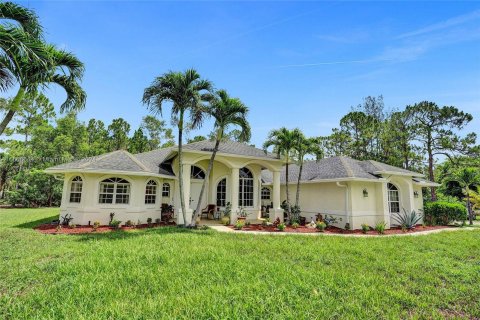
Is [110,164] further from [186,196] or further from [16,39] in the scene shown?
[16,39]

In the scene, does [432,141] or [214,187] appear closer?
[214,187]

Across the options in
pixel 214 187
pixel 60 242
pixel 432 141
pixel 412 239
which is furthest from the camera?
pixel 432 141

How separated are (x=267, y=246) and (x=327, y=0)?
31.2 ft

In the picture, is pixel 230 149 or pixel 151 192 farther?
pixel 230 149

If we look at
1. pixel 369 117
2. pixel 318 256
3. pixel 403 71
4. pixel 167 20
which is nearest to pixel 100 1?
pixel 167 20

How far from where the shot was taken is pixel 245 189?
18.8 meters

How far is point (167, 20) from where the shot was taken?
9.92 meters

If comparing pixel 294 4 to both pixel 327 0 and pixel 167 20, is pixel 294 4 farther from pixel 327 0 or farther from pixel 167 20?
pixel 167 20

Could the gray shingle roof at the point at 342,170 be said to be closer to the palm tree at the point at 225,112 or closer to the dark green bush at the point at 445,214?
the dark green bush at the point at 445,214

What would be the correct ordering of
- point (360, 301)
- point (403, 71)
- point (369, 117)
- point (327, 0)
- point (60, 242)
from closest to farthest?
point (360, 301) < point (327, 0) < point (60, 242) < point (403, 71) < point (369, 117)

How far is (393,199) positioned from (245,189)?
10.7m

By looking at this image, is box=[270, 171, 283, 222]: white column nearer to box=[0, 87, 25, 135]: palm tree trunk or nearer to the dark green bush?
the dark green bush

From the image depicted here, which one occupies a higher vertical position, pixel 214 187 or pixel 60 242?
pixel 214 187

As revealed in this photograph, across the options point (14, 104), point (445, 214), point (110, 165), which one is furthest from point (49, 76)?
point (445, 214)
